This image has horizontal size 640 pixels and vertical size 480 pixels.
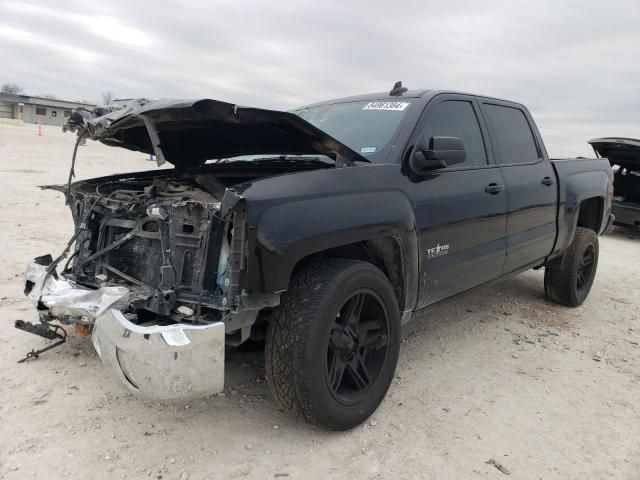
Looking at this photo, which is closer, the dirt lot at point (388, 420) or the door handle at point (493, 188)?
the dirt lot at point (388, 420)

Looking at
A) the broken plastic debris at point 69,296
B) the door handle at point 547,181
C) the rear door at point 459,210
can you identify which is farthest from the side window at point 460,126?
the broken plastic debris at point 69,296

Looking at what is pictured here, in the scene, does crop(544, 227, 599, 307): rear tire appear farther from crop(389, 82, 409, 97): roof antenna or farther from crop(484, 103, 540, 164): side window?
crop(389, 82, 409, 97): roof antenna

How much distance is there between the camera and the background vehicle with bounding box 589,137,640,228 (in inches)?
393

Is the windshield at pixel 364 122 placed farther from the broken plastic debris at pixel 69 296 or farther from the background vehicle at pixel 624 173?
the background vehicle at pixel 624 173

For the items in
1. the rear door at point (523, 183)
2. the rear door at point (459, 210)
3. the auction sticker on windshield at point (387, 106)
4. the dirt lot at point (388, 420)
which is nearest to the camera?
the dirt lot at point (388, 420)

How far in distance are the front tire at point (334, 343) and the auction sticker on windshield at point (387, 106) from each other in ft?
4.28

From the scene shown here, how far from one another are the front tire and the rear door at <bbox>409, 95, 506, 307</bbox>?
47cm

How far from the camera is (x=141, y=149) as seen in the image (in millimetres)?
3936

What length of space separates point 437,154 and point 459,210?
1.89 feet

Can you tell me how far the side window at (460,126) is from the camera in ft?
12.5

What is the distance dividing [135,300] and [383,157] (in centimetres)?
171

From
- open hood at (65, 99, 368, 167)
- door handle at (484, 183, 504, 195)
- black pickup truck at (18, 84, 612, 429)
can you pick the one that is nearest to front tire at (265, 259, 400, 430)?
black pickup truck at (18, 84, 612, 429)

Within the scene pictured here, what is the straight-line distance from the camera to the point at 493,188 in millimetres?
4117

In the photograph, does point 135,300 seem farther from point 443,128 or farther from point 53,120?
point 53,120
